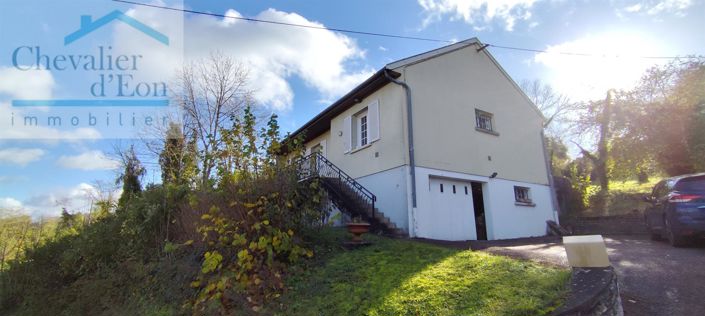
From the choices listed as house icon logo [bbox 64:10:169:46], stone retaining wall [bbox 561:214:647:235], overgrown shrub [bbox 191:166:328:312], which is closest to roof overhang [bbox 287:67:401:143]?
overgrown shrub [bbox 191:166:328:312]

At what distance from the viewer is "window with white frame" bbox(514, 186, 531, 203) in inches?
476

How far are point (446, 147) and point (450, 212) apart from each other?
1.92 m

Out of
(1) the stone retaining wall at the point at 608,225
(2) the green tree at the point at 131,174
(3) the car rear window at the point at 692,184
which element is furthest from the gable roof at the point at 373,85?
(2) the green tree at the point at 131,174

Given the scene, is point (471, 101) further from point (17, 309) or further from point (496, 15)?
point (17, 309)

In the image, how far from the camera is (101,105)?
8430mm

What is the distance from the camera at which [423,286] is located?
13.6ft

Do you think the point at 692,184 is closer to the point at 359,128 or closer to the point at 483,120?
the point at 483,120

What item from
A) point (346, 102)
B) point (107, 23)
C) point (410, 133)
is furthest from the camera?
point (346, 102)

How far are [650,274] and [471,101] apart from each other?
750 cm

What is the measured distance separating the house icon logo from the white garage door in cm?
837

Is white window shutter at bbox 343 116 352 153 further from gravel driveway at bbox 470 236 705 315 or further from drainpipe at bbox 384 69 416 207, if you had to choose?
gravel driveway at bbox 470 236 705 315

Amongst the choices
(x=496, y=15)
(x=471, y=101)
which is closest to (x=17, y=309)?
(x=471, y=101)

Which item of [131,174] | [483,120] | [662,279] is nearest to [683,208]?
[662,279]

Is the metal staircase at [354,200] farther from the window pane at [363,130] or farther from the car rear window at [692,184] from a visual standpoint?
the car rear window at [692,184]
